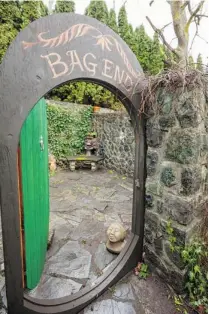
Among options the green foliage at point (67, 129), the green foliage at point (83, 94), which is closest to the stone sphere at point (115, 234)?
the green foliage at point (67, 129)

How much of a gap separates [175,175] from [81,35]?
4.44 ft

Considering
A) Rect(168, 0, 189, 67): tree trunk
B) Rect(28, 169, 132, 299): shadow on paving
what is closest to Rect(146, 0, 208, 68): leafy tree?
Rect(168, 0, 189, 67): tree trunk

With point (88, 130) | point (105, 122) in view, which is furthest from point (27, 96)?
point (88, 130)

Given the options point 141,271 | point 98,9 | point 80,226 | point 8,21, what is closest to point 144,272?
point 141,271

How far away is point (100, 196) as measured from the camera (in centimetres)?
454

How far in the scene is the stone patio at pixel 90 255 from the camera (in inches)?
73.4

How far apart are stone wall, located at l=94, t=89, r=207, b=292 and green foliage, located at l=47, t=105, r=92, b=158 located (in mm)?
5201

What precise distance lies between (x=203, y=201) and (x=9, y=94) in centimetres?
180

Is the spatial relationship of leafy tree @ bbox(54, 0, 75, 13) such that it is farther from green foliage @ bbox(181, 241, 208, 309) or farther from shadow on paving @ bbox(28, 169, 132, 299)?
green foliage @ bbox(181, 241, 208, 309)

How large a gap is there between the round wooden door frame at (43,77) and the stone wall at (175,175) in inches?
13.6

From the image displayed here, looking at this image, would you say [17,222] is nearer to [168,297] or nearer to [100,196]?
[168,297]

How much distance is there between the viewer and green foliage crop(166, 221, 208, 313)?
179 centimetres

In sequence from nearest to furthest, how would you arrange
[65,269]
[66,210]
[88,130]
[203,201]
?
[203,201] < [65,269] < [66,210] < [88,130]

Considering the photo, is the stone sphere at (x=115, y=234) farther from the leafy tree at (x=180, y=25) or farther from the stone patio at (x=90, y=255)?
the leafy tree at (x=180, y=25)
